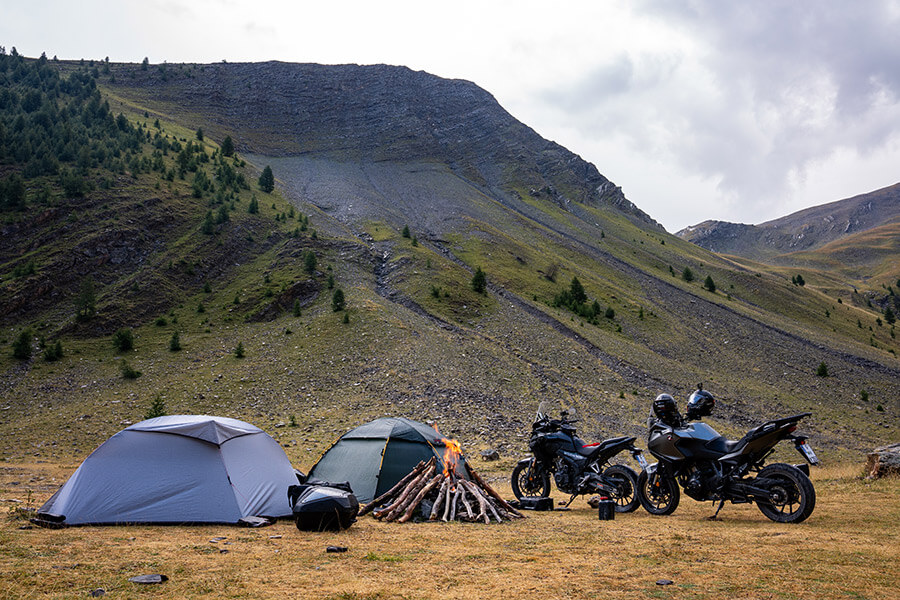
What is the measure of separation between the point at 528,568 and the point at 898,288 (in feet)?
564

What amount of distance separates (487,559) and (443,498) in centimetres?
500

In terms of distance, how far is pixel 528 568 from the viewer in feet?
24.7

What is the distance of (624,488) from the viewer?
44.3ft

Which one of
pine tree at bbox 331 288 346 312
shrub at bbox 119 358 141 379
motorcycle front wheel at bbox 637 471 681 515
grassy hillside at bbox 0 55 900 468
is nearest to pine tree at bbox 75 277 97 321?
grassy hillside at bbox 0 55 900 468

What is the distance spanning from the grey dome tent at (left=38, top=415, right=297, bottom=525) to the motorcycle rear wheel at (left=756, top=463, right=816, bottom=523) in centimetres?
1032

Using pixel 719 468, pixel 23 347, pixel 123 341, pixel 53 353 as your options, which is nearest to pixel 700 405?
pixel 719 468

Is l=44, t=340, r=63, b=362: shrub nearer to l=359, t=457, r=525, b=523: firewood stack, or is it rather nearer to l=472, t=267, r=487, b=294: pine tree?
l=472, t=267, r=487, b=294: pine tree

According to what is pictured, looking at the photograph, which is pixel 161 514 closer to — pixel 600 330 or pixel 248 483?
pixel 248 483

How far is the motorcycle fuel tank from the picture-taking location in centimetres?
1191

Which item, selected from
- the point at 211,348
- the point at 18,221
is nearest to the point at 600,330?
the point at 211,348

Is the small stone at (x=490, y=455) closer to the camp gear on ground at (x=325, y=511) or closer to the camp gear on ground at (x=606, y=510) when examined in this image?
the camp gear on ground at (x=606, y=510)

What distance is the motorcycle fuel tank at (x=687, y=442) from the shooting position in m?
11.9

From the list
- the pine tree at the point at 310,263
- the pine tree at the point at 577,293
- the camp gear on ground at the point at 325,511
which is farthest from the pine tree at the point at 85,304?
the pine tree at the point at 577,293

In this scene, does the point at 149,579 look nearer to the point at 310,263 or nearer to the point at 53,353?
the point at 53,353
